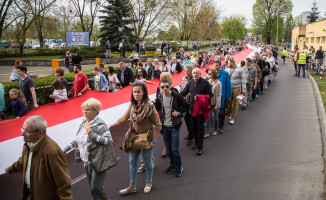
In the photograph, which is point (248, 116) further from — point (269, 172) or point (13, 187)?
point (13, 187)

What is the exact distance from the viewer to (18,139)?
15.8ft

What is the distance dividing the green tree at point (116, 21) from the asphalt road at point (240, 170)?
25763mm

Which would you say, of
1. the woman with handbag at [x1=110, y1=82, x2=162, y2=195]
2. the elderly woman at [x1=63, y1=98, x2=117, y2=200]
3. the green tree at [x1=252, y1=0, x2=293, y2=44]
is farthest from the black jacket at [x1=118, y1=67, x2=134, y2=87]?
the green tree at [x1=252, y1=0, x2=293, y2=44]

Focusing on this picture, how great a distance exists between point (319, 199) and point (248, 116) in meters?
5.41

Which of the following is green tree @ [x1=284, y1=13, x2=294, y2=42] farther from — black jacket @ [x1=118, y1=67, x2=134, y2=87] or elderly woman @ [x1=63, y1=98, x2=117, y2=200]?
elderly woman @ [x1=63, y1=98, x2=117, y2=200]

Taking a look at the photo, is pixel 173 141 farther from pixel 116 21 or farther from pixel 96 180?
pixel 116 21

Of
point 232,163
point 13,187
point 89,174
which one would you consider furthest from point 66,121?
point 232,163

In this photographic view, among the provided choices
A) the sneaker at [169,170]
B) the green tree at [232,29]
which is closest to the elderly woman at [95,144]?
the sneaker at [169,170]

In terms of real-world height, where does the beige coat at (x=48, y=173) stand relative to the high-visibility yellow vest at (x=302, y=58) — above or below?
below

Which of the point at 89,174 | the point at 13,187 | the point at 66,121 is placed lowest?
the point at 13,187

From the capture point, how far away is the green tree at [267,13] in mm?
72325

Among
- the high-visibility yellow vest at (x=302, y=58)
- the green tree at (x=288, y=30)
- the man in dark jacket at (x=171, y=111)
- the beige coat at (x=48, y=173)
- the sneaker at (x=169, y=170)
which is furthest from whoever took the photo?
the green tree at (x=288, y=30)

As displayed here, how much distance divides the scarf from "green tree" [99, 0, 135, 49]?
2900cm

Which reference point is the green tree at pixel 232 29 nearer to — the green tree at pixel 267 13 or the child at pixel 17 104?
the green tree at pixel 267 13
